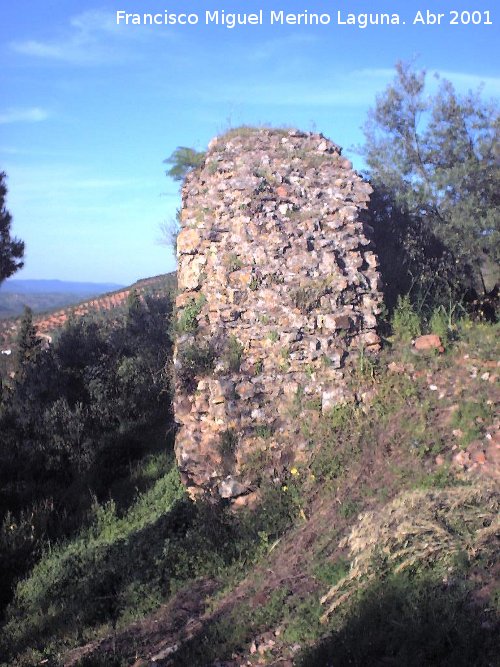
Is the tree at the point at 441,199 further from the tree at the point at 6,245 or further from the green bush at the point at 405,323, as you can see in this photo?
the tree at the point at 6,245

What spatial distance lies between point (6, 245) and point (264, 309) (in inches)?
364

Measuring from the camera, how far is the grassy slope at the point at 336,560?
4.14 metres

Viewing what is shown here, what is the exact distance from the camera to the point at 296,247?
8195 millimetres

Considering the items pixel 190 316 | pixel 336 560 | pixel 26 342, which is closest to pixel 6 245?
pixel 26 342

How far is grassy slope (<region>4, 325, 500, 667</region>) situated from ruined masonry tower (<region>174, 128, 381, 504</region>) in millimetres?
384

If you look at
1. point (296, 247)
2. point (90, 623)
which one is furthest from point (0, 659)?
A: point (296, 247)

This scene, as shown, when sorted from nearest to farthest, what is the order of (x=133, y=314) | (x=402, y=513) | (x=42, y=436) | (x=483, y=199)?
(x=402, y=513) → (x=483, y=199) → (x=42, y=436) → (x=133, y=314)

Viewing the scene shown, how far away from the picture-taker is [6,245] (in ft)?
47.9

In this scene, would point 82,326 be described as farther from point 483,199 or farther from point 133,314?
point 483,199

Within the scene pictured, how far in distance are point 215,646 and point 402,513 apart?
6.02 ft

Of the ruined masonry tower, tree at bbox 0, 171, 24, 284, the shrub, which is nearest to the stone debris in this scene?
the ruined masonry tower

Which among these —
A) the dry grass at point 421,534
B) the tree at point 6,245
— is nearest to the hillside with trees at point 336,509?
the dry grass at point 421,534

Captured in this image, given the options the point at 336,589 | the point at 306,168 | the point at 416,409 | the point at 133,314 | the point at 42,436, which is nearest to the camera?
the point at 336,589

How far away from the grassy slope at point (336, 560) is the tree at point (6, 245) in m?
8.41
